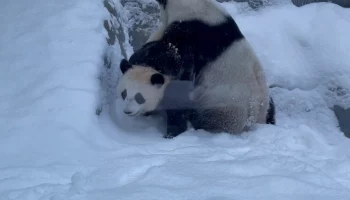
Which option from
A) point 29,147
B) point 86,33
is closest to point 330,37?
point 86,33

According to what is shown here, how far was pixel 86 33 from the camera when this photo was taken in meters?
4.70

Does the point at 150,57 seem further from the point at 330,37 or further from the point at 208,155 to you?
the point at 330,37

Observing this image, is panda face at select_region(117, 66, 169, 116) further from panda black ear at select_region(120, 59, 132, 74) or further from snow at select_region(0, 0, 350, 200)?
snow at select_region(0, 0, 350, 200)

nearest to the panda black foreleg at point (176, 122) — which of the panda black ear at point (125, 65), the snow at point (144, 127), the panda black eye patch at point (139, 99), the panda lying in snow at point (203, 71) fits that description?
the panda lying in snow at point (203, 71)

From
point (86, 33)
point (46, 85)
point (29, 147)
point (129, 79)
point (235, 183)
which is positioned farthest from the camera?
point (86, 33)

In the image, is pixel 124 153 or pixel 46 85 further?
pixel 46 85

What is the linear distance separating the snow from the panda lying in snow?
0.21 meters

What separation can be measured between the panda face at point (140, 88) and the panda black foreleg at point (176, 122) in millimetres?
211

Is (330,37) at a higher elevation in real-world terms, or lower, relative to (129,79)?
lower

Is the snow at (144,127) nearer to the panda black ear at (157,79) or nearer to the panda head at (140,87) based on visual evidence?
the panda head at (140,87)

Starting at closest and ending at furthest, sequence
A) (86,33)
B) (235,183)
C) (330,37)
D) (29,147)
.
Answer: (235,183) < (29,147) < (86,33) < (330,37)

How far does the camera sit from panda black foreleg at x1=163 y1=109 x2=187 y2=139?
449 cm

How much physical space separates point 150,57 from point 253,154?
145 centimetres

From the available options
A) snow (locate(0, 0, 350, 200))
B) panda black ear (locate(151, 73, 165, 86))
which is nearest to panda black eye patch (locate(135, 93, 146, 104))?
panda black ear (locate(151, 73, 165, 86))
